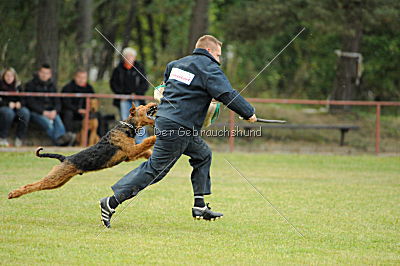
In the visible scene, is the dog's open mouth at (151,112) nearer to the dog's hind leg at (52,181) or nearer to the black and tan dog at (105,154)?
the black and tan dog at (105,154)

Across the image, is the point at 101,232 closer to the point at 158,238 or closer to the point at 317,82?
the point at 158,238

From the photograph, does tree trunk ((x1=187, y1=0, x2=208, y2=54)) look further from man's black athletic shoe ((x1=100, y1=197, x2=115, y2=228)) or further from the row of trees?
man's black athletic shoe ((x1=100, y1=197, x2=115, y2=228))

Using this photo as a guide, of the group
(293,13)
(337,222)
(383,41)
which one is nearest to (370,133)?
(293,13)

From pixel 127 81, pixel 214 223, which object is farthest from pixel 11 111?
pixel 214 223

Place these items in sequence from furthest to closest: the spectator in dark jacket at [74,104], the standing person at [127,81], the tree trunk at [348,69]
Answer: the tree trunk at [348,69] → the standing person at [127,81] → the spectator in dark jacket at [74,104]

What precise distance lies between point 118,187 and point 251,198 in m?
2.82

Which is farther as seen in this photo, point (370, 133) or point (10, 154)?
point (370, 133)

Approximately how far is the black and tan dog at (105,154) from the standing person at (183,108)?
526 millimetres

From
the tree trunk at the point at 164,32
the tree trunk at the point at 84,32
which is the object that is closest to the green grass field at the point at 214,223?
the tree trunk at the point at 84,32

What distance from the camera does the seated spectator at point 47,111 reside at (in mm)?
13172

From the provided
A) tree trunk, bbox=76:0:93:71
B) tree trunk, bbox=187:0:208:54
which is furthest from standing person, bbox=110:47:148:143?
tree trunk, bbox=76:0:93:71

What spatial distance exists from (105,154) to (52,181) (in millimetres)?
609

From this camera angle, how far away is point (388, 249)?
581cm

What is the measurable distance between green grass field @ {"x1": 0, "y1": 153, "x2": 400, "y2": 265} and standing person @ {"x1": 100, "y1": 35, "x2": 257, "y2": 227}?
1.38ft
